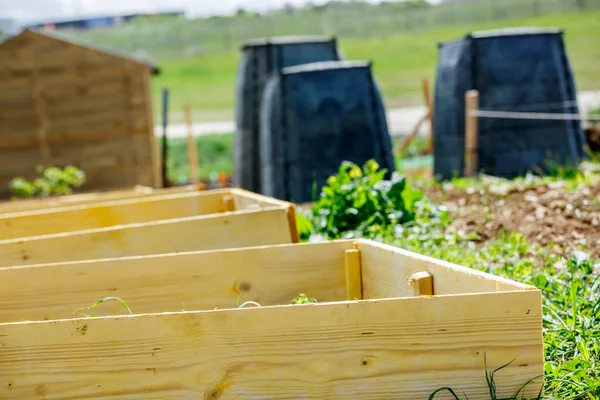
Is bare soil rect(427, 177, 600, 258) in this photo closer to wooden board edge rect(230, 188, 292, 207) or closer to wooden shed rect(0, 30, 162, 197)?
wooden board edge rect(230, 188, 292, 207)

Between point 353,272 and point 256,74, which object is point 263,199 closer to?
point 353,272

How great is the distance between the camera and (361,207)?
6.19 m

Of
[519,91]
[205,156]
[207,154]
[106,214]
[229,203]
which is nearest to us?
[106,214]

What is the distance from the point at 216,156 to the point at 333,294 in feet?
71.6

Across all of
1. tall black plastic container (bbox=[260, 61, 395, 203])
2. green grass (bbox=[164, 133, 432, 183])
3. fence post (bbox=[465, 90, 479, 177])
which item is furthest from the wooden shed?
tall black plastic container (bbox=[260, 61, 395, 203])

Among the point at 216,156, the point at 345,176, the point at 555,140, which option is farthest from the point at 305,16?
the point at 345,176

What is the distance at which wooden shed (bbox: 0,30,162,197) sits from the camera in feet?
60.0

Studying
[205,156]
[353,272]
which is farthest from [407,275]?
[205,156]

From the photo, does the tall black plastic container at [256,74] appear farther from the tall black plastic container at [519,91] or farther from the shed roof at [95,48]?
the shed roof at [95,48]

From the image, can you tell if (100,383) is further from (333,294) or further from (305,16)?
(305,16)

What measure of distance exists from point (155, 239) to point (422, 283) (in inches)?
68.6

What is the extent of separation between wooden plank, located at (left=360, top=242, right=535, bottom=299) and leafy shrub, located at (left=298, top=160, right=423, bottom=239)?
2.09 meters

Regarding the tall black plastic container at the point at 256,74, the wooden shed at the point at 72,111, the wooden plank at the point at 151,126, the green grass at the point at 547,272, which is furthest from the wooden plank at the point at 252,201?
the wooden shed at the point at 72,111

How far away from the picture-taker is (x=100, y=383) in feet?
10.1
